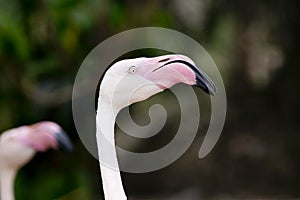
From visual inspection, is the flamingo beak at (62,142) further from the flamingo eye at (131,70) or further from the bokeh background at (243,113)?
the bokeh background at (243,113)

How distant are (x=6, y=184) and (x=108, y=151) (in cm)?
126

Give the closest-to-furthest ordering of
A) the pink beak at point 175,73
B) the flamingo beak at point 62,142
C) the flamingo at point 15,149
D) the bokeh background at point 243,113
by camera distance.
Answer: the pink beak at point 175,73, the flamingo beak at point 62,142, the flamingo at point 15,149, the bokeh background at point 243,113

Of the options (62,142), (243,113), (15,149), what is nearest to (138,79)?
(62,142)

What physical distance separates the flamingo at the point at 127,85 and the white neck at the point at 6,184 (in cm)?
122

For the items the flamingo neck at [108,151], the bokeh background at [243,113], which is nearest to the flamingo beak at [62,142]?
the flamingo neck at [108,151]

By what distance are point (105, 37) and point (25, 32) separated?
589 millimetres

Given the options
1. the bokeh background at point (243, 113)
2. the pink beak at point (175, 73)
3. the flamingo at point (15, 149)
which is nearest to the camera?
the pink beak at point (175, 73)

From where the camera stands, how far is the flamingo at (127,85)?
5.53 ft

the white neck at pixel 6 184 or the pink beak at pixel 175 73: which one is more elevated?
the pink beak at pixel 175 73

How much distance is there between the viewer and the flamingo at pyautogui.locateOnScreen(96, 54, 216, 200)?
169cm

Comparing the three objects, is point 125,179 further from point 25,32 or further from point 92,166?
point 25,32

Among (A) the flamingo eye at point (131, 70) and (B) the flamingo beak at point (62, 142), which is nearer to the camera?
(A) the flamingo eye at point (131, 70)

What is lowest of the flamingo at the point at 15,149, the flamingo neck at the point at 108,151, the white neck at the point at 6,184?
the white neck at the point at 6,184

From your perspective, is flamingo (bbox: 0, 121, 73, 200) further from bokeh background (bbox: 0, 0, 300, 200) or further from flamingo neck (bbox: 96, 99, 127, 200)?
bokeh background (bbox: 0, 0, 300, 200)
